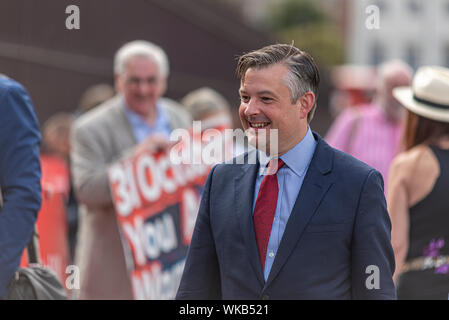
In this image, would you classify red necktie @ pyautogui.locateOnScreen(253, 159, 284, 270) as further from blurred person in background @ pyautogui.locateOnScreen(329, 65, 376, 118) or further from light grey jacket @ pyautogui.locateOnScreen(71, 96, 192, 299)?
blurred person in background @ pyautogui.locateOnScreen(329, 65, 376, 118)

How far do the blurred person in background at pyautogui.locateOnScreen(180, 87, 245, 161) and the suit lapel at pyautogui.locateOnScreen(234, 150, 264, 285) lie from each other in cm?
313

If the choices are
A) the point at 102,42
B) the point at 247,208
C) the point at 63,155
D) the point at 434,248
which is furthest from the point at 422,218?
the point at 63,155

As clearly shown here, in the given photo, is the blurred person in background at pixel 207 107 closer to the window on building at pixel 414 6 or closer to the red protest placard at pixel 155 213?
the red protest placard at pixel 155 213

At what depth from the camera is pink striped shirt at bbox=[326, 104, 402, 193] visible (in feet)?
21.9

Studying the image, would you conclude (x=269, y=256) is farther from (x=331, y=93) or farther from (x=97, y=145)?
(x=331, y=93)

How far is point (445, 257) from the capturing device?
14.3ft

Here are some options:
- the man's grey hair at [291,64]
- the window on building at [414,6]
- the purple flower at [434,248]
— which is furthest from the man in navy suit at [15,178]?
the window on building at [414,6]

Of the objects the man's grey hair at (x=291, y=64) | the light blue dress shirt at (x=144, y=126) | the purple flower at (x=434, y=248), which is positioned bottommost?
the purple flower at (x=434, y=248)

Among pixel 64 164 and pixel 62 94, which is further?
pixel 64 164

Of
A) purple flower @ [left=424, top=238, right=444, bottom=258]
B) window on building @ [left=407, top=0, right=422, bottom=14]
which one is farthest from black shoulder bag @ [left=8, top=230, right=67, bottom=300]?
window on building @ [left=407, top=0, right=422, bottom=14]

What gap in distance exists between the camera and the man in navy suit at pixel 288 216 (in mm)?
2793

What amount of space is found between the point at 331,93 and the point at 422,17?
4578cm

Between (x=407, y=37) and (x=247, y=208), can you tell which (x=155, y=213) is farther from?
(x=407, y=37)
